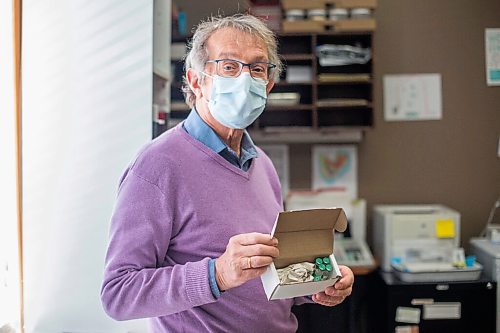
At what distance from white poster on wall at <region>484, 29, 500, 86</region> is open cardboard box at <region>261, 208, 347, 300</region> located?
2.65 meters

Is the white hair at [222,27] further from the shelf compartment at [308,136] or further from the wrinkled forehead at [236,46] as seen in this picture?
the shelf compartment at [308,136]

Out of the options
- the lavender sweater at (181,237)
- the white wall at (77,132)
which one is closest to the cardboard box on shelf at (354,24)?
the white wall at (77,132)

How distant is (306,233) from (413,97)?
2.49 meters

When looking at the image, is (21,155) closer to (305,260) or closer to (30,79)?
(30,79)

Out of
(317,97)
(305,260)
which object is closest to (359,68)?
(317,97)

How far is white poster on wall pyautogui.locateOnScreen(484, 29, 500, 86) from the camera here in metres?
3.46

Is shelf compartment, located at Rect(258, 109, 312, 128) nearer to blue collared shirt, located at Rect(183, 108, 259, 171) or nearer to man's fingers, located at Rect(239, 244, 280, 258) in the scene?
blue collared shirt, located at Rect(183, 108, 259, 171)

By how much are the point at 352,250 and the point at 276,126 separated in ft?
2.89

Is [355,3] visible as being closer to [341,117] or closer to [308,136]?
[341,117]

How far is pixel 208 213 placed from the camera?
1.32m

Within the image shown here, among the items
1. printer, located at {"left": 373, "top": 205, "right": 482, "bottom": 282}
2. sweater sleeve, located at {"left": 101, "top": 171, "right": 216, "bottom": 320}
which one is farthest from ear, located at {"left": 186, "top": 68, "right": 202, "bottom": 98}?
printer, located at {"left": 373, "top": 205, "right": 482, "bottom": 282}

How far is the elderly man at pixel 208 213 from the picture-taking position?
1.19 metres

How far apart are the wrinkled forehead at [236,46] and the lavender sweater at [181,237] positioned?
0.75 ft

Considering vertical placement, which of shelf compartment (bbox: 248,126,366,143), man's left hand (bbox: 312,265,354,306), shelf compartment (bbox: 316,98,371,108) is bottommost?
man's left hand (bbox: 312,265,354,306)
